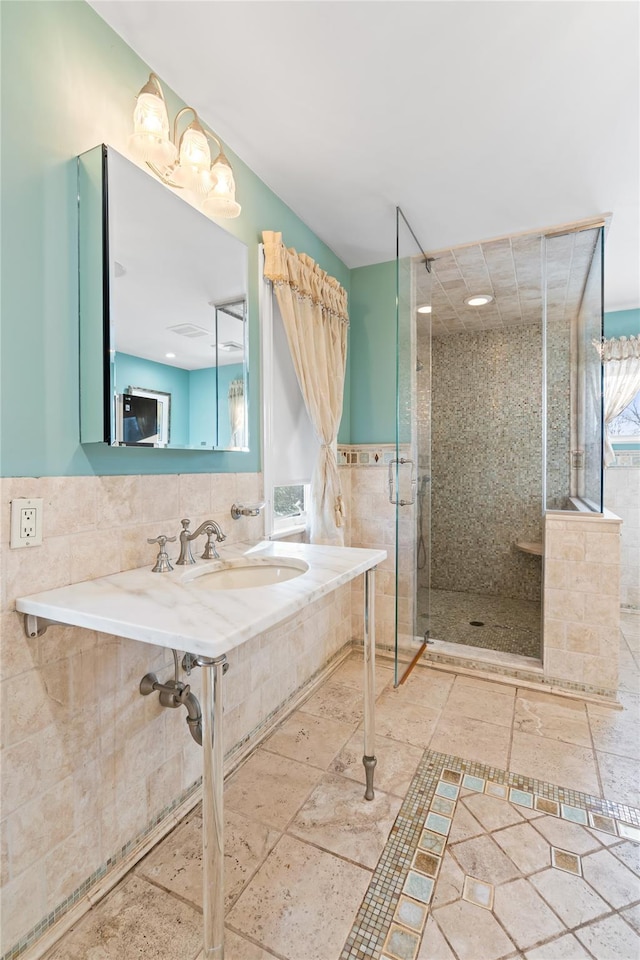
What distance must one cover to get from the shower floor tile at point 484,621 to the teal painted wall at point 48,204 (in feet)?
7.50

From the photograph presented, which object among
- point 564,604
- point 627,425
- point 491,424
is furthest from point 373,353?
point 627,425

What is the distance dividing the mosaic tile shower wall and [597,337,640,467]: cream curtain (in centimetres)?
51

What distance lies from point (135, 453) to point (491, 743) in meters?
1.84

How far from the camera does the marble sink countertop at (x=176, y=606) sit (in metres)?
0.88

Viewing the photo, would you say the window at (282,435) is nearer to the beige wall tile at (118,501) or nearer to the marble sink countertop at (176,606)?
the beige wall tile at (118,501)

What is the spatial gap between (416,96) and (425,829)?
2.48m

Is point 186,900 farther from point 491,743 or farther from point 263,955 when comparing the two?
point 491,743

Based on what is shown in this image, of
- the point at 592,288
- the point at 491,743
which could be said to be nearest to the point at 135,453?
the point at 491,743

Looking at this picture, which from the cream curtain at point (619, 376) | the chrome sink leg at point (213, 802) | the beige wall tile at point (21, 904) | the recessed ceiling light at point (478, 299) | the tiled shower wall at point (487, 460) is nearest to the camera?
the chrome sink leg at point (213, 802)

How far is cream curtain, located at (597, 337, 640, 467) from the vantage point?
3664mm

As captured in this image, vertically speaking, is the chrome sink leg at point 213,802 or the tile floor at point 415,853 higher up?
the chrome sink leg at point 213,802

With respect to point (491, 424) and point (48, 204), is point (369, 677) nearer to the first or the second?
point (48, 204)

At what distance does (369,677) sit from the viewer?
1671 mm

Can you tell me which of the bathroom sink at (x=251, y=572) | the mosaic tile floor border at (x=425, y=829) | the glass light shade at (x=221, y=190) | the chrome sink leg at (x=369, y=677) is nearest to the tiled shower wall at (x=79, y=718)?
the bathroom sink at (x=251, y=572)
